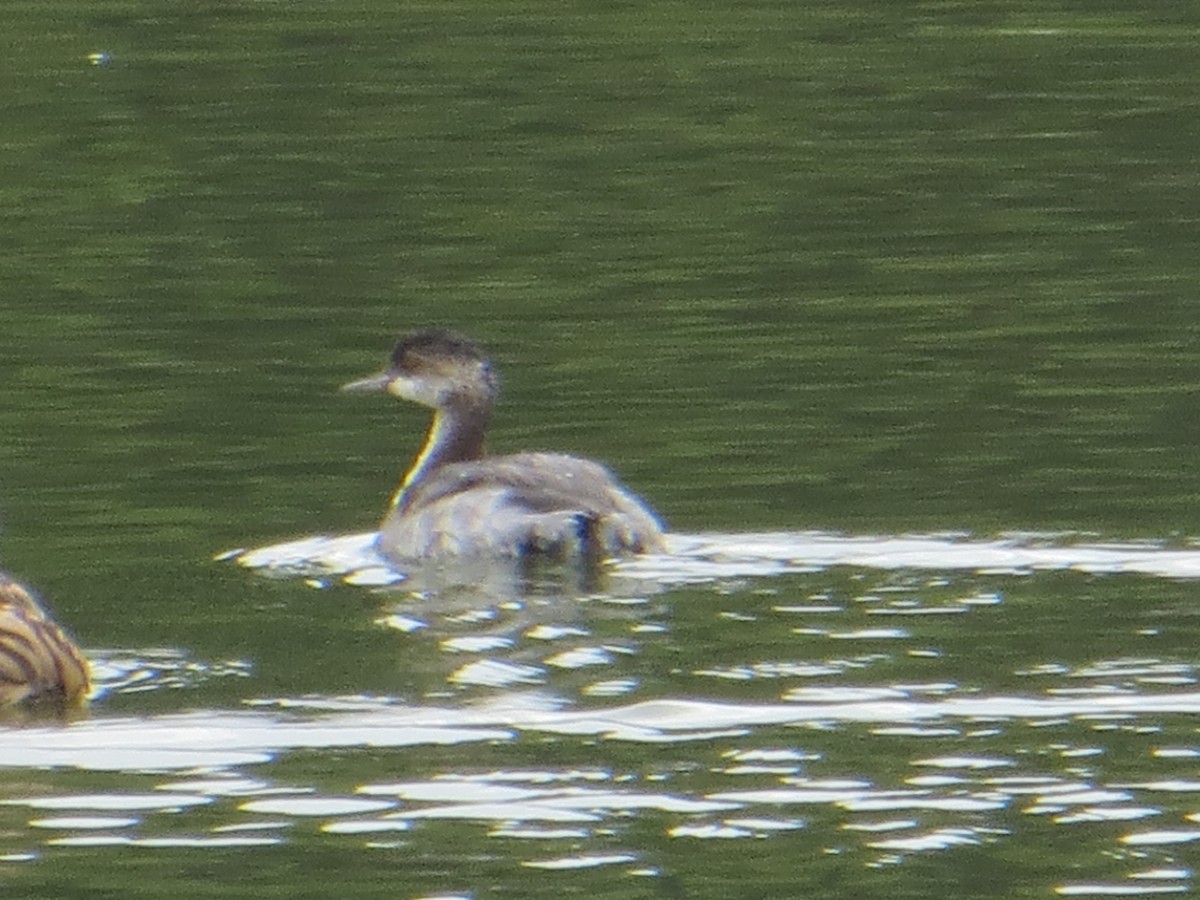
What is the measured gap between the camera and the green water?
1080cm

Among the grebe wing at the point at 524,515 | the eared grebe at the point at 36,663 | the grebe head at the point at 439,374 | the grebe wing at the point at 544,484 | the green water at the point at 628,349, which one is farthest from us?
the grebe head at the point at 439,374

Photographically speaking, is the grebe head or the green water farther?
the grebe head

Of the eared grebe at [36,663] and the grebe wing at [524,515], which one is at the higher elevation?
the grebe wing at [524,515]

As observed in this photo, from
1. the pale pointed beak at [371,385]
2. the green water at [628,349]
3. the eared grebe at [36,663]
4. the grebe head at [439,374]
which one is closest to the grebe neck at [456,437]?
the grebe head at [439,374]

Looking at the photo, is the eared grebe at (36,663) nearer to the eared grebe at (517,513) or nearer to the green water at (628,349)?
the green water at (628,349)

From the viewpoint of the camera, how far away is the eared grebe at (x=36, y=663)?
11859 mm

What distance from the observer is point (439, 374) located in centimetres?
1648

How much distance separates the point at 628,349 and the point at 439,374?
8.30 feet

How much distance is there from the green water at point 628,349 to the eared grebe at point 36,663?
0.23 m

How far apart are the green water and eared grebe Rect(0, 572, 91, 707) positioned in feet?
0.76

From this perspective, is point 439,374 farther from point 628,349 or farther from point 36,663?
point 36,663

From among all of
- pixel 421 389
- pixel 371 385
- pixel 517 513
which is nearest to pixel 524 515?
pixel 517 513

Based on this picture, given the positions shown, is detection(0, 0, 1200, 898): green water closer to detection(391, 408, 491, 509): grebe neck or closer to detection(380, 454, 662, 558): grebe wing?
detection(391, 408, 491, 509): grebe neck

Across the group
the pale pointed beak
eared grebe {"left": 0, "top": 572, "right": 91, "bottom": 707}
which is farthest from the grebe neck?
eared grebe {"left": 0, "top": 572, "right": 91, "bottom": 707}
